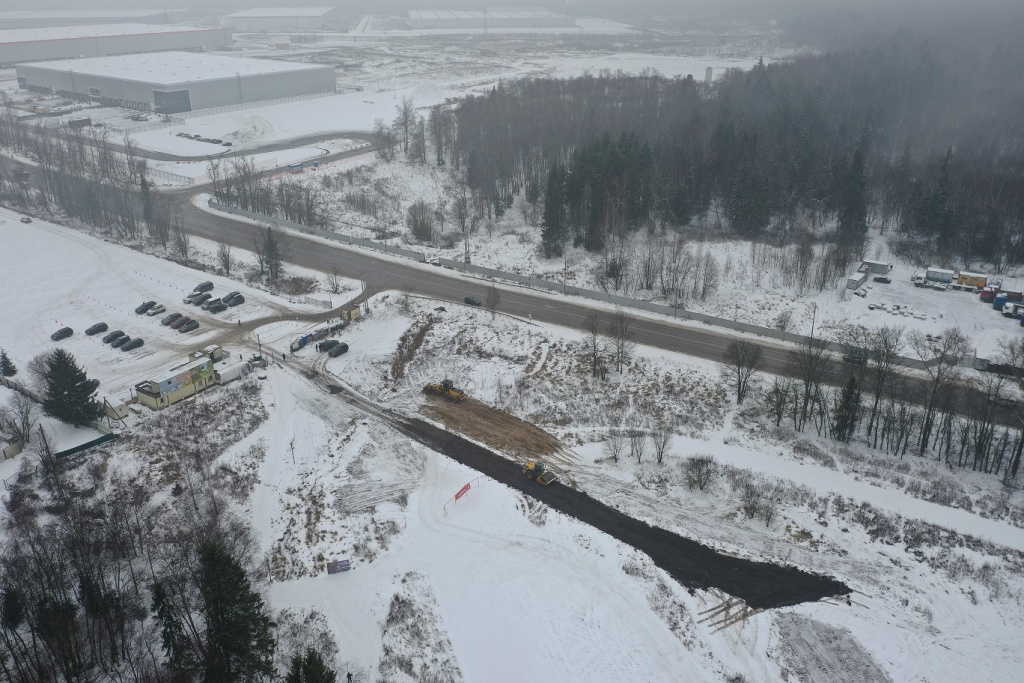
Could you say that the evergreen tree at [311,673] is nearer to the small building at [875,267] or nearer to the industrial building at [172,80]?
the small building at [875,267]

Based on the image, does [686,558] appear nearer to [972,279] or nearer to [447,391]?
[447,391]

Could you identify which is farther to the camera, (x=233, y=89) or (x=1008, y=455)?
(x=233, y=89)

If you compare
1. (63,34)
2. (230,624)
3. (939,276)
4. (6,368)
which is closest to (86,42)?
(63,34)

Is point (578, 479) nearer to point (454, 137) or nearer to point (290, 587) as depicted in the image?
point (290, 587)

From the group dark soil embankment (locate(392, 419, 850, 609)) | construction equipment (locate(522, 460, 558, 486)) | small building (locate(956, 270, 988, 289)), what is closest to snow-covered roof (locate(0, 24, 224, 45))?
construction equipment (locate(522, 460, 558, 486))

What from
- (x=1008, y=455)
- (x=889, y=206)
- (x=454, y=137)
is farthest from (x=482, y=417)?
(x=454, y=137)

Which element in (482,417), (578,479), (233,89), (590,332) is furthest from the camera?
(233,89)
